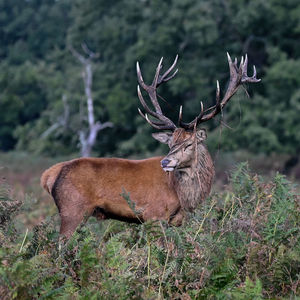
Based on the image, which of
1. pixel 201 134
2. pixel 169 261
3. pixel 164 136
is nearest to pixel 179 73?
pixel 164 136

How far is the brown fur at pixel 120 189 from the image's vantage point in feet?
25.0

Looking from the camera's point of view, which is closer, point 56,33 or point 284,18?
point 284,18

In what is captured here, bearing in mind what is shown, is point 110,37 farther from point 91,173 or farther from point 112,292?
point 112,292

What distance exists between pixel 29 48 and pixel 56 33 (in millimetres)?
1738

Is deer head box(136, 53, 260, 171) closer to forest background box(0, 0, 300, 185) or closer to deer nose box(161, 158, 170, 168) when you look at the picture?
deer nose box(161, 158, 170, 168)

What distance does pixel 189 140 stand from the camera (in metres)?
7.78

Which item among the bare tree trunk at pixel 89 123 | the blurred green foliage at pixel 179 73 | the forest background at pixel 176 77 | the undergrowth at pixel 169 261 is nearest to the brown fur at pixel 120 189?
the undergrowth at pixel 169 261

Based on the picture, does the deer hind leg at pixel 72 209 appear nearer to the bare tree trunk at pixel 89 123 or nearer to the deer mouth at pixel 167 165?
the deer mouth at pixel 167 165

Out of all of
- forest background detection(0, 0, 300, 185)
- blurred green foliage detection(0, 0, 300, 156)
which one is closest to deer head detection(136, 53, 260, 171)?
forest background detection(0, 0, 300, 185)

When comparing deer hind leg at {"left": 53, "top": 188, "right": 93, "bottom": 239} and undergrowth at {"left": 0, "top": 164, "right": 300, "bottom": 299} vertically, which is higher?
undergrowth at {"left": 0, "top": 164, "right": 300, "bottom": 299}

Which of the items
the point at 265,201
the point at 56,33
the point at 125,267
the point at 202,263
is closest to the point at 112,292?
the point at 125,267

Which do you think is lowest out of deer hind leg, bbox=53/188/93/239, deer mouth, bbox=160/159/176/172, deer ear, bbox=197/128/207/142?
deer hind leg, bbox=53/188/93/239

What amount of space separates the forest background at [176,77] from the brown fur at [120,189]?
17901 millimetres

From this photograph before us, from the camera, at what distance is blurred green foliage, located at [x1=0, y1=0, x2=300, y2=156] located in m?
28.0
